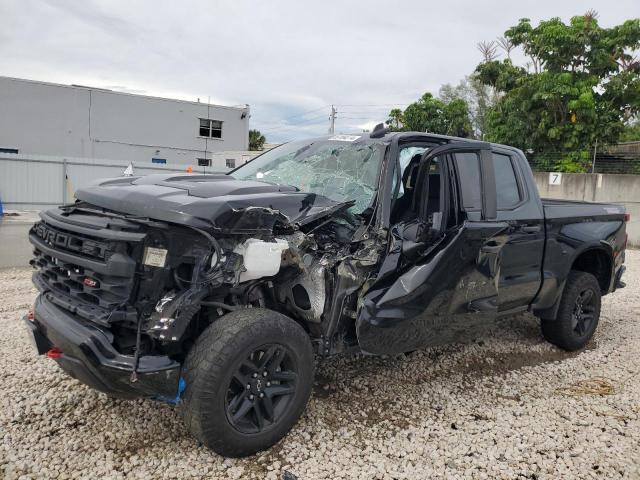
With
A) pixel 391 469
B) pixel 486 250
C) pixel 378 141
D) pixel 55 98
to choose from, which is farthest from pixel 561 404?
pixel 55 98

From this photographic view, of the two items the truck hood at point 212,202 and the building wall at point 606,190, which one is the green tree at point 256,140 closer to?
the building wall at point 606,190

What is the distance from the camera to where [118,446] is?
3.01 meters

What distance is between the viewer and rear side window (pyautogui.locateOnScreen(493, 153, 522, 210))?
427 centimetres

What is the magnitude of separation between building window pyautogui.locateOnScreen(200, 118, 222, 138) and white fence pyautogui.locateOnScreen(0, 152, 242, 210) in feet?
57.1

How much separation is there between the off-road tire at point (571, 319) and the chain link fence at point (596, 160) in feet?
35.9

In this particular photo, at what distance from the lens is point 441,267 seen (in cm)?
337

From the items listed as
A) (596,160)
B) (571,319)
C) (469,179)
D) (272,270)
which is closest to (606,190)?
(596,160)

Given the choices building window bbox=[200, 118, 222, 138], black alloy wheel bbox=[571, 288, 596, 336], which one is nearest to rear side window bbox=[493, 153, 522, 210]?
black alloy wheel bbox=[571, 288, 596, 336]

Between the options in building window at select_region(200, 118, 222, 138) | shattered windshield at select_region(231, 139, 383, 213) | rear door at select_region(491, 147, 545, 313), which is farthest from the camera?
building window at select_region(200, 118, 222, 138)

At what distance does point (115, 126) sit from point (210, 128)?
517 centimetres

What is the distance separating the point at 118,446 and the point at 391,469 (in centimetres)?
158

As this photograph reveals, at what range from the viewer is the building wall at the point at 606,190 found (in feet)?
45.2

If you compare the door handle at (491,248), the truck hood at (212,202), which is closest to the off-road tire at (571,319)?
the door handle at (491,248)

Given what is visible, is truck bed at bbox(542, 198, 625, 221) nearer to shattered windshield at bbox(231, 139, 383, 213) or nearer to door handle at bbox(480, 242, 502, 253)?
door handle at bbox(480, 242, 502, 253)
